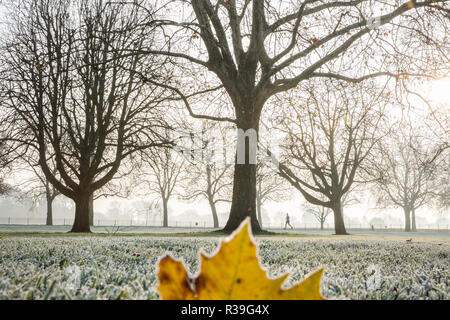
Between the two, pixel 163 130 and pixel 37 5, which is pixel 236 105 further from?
pixel 37 5

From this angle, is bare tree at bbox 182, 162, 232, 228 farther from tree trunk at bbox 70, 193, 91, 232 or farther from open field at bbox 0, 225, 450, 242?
tree trunk at bbox 70, 193, 91, 232

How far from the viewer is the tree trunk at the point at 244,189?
366 inches

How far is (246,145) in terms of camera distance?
9.56 metres

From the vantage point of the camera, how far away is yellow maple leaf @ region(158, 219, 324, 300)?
473mm

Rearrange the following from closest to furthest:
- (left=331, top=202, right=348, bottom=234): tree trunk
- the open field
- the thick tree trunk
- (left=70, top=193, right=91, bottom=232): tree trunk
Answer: the thick tree trunk < the open field < (left=70, top=193, right=91, bottom=232): tree trunk < (left=331, top=202, right=348, bottom=234): tree trunk

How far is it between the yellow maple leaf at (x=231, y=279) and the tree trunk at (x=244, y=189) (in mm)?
8716

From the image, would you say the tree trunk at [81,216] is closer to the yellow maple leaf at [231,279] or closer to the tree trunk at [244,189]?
the tree trunk at [244,189]

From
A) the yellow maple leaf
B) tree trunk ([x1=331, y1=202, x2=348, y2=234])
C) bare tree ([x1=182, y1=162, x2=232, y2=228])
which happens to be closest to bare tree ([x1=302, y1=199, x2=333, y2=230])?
bare tree ([x1=182, y1=162, x2=232, y2=228])

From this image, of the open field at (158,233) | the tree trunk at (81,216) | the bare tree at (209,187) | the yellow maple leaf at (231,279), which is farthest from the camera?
the bare tree at (209,187)

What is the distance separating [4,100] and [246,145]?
10360 mm

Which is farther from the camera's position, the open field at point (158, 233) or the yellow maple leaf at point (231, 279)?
the open field at point (158, 233)

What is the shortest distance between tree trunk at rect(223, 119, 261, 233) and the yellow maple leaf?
8716 mm

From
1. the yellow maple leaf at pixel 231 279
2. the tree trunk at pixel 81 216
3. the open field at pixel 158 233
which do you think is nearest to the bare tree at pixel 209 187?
the open field at pixel 158 233
